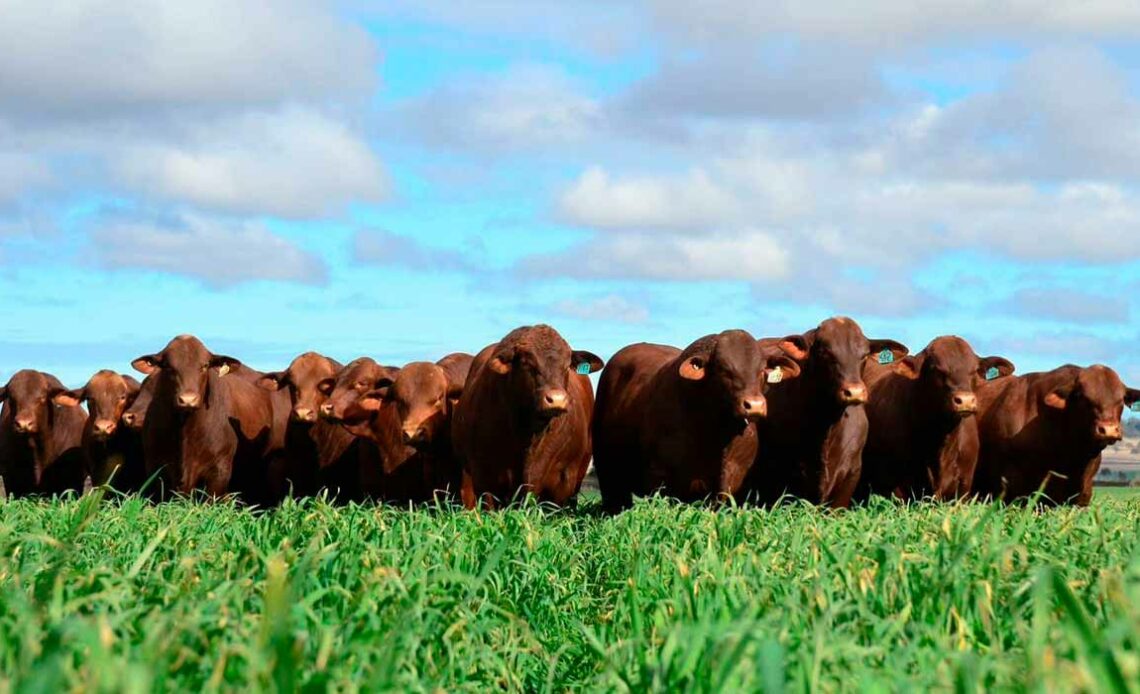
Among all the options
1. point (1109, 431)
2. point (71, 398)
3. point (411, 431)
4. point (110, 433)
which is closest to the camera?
point (411, 431)

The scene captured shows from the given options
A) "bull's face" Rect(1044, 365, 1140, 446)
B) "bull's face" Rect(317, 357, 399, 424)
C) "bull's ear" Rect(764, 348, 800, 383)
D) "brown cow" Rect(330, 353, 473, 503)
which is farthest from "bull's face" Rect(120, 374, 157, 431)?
"bull's face" Rect(1044, 365, 1140, 446)

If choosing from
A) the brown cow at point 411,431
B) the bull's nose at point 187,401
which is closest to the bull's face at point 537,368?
the brown cow at point 411,431

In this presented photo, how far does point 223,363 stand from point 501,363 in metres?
6.05

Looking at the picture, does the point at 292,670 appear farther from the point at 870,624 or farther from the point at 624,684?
the point at 870,624

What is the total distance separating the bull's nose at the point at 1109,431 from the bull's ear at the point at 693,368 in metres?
5.59

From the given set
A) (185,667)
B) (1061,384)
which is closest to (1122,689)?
(185,667)

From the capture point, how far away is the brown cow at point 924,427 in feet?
48.6

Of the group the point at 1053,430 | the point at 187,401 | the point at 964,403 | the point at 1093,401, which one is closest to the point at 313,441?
the point at 187,401

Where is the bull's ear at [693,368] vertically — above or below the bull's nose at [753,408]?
above

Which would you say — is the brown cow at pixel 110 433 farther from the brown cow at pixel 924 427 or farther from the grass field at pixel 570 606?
the grass field at pixel 570 606

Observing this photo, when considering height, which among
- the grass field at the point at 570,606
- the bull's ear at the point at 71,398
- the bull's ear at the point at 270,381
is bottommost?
the grass field at the point at 570,606

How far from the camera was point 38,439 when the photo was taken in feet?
65.3

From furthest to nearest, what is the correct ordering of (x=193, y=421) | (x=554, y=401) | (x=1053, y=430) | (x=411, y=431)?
(x=193, y=421), (x=1053, y=430), (x=411, y=431), (x=554, y=401)

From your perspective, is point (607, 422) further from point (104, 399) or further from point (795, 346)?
point (104, 399)
